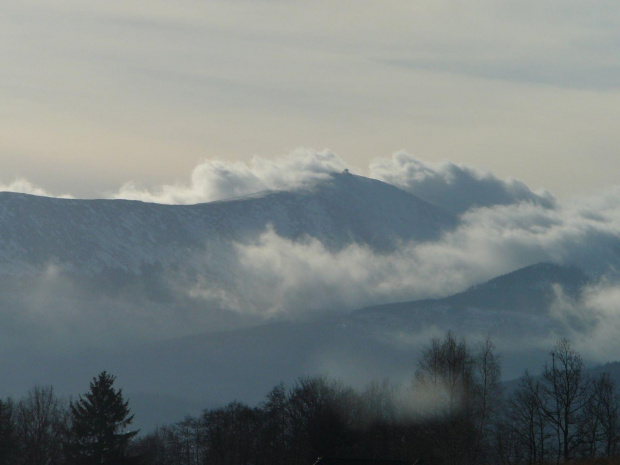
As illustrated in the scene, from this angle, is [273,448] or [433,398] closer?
[433,398]

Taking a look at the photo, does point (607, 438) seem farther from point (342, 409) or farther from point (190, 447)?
point (190, 447)

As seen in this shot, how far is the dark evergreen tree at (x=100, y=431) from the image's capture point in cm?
8431

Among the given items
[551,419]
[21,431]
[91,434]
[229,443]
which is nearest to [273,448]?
[229,443]

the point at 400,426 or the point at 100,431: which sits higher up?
the point at 400,426

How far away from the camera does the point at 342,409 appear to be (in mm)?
113688

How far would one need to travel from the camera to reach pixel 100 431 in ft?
280

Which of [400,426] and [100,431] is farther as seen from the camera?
[400,426]

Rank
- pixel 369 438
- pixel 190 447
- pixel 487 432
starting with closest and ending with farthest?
pixel 487 432 < pixel 369 438 < pixel 190 447

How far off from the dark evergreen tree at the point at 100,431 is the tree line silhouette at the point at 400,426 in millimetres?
77

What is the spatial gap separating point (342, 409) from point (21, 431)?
105 ft

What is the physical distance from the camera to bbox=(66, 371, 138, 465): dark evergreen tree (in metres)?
84.3

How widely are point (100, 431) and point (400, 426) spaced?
29418mm

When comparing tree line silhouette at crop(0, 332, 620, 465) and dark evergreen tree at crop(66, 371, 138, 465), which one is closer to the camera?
tree line silhouette at crop(0, 332, 620, 465)

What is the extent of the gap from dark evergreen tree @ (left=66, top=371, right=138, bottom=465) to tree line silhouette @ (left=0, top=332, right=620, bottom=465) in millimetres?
77
